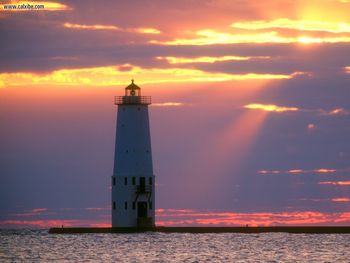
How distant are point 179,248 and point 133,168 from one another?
14.2m

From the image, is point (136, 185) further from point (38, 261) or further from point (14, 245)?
point (38, 261)

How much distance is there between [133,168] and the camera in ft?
369

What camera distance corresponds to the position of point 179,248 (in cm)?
10025

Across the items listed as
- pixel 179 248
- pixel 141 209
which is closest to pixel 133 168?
pixel 141 209

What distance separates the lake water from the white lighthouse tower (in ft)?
6.53

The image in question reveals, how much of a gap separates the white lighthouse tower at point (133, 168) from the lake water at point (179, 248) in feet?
6.53

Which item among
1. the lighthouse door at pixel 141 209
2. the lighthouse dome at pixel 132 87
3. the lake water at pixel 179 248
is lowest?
the lake water at pixel 179 248

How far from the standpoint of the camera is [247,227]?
128 meters

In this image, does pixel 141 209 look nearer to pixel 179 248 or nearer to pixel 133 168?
pixel 133 168

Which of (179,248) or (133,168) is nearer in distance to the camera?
(179,248)

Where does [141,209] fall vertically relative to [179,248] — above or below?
above

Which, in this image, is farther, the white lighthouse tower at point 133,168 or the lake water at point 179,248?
the white lighthouse tower at point 133,168

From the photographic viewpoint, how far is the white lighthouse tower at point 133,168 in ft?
Result: 368

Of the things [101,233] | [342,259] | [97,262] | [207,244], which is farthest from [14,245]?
[342,259]
